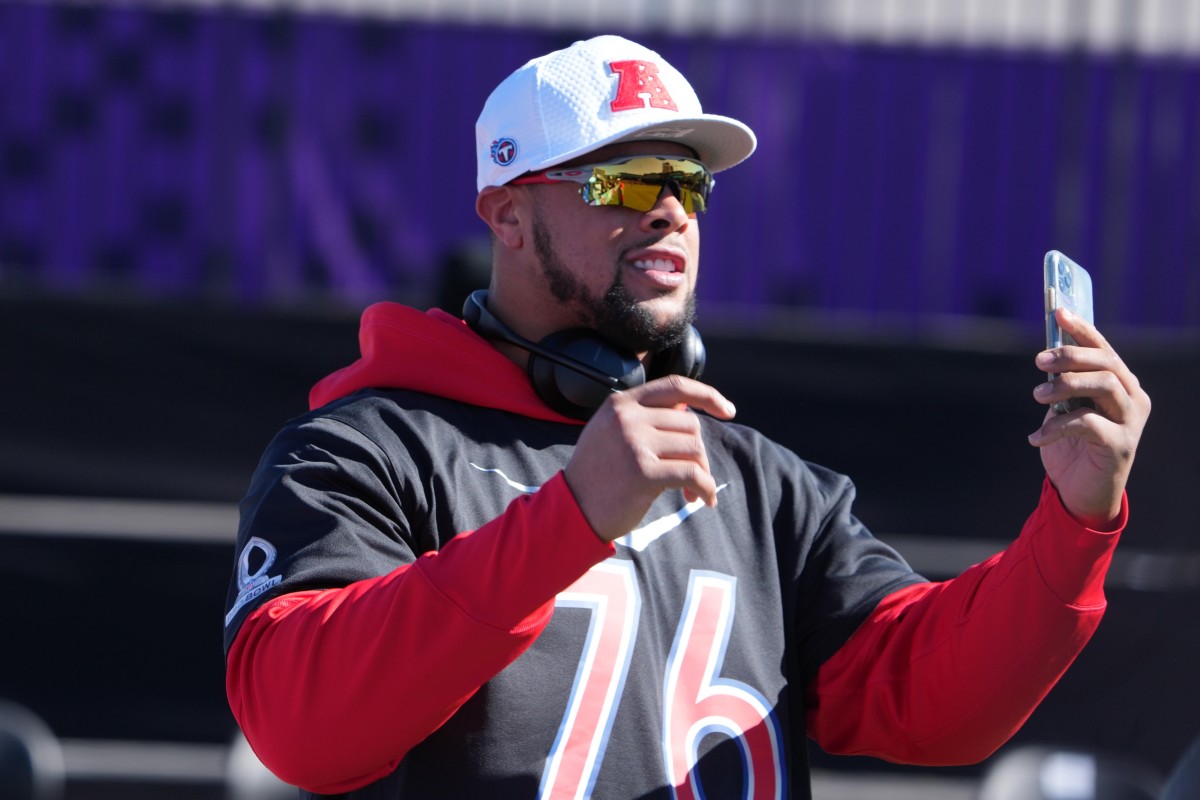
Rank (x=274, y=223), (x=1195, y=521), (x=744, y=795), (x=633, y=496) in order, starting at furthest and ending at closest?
(x=274, y=223)
(x=1195, y=521)
(x=744, y=795)
(x=633, y=496)

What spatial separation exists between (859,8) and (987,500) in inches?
74.5

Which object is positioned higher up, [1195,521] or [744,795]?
[744,795]

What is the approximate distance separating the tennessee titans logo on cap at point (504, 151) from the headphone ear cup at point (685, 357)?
0.39m

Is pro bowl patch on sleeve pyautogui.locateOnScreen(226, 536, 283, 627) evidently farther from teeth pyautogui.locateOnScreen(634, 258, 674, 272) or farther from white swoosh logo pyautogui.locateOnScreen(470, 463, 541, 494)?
teeth pyautogui.locateOnScreen(634, 258, 674, 272)

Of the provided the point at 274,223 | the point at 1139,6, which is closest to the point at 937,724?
the point at 274,223

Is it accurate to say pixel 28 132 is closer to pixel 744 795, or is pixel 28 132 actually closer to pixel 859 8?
pixel 859 8

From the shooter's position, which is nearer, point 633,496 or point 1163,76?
point 633,496

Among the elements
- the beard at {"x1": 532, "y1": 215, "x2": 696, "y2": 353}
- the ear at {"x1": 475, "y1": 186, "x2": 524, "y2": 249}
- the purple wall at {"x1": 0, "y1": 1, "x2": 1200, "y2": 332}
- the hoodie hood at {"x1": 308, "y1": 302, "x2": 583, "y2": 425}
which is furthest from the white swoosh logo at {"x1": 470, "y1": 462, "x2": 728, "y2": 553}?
the purple wall at {"x1": 0, "y1": 1, "x2": 1200, "y2": 332}

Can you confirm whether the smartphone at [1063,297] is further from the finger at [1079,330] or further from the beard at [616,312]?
the beard at [616,312]

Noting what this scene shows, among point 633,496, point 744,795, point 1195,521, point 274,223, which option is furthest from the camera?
point 274,223

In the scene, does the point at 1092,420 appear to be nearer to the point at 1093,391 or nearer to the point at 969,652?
the point at 1093,391

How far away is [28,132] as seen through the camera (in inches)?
201

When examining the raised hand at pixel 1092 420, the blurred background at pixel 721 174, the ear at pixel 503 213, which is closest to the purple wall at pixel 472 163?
the blurred background at pixel 721 174

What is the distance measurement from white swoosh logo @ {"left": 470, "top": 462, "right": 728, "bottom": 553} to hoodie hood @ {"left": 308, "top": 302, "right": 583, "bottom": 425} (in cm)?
14
